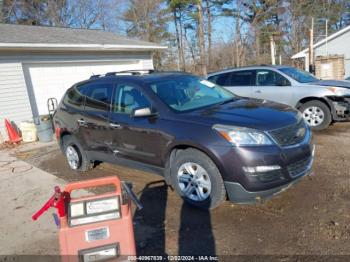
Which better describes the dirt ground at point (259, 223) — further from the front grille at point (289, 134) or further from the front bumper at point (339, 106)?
the front bumper at point (339, 106)

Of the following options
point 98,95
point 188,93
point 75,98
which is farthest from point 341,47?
point 98,95

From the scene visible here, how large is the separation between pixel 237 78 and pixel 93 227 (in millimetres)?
7060

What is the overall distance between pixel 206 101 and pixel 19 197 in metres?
3.37

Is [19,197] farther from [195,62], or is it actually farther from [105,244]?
[195,62]

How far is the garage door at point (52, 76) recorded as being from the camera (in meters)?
10.6

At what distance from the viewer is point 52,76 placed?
1104 centimetres

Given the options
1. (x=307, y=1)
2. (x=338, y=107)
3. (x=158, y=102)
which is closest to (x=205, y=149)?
(x=158, y=102)

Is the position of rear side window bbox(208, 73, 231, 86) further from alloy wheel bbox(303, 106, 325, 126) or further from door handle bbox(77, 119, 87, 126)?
door handle bbox(77, 119, 87, 126)

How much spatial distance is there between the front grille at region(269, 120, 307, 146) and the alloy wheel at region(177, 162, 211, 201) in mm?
911

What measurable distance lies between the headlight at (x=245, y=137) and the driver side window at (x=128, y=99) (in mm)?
1335

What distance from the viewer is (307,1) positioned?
32750mm

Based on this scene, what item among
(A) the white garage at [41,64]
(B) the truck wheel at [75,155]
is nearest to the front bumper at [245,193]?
(B) the truck wheel at [75,155]

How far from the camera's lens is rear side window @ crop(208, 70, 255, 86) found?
8469 mm

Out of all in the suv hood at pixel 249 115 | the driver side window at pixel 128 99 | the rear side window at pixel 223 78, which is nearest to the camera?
the suv hood at pixel 249 115
